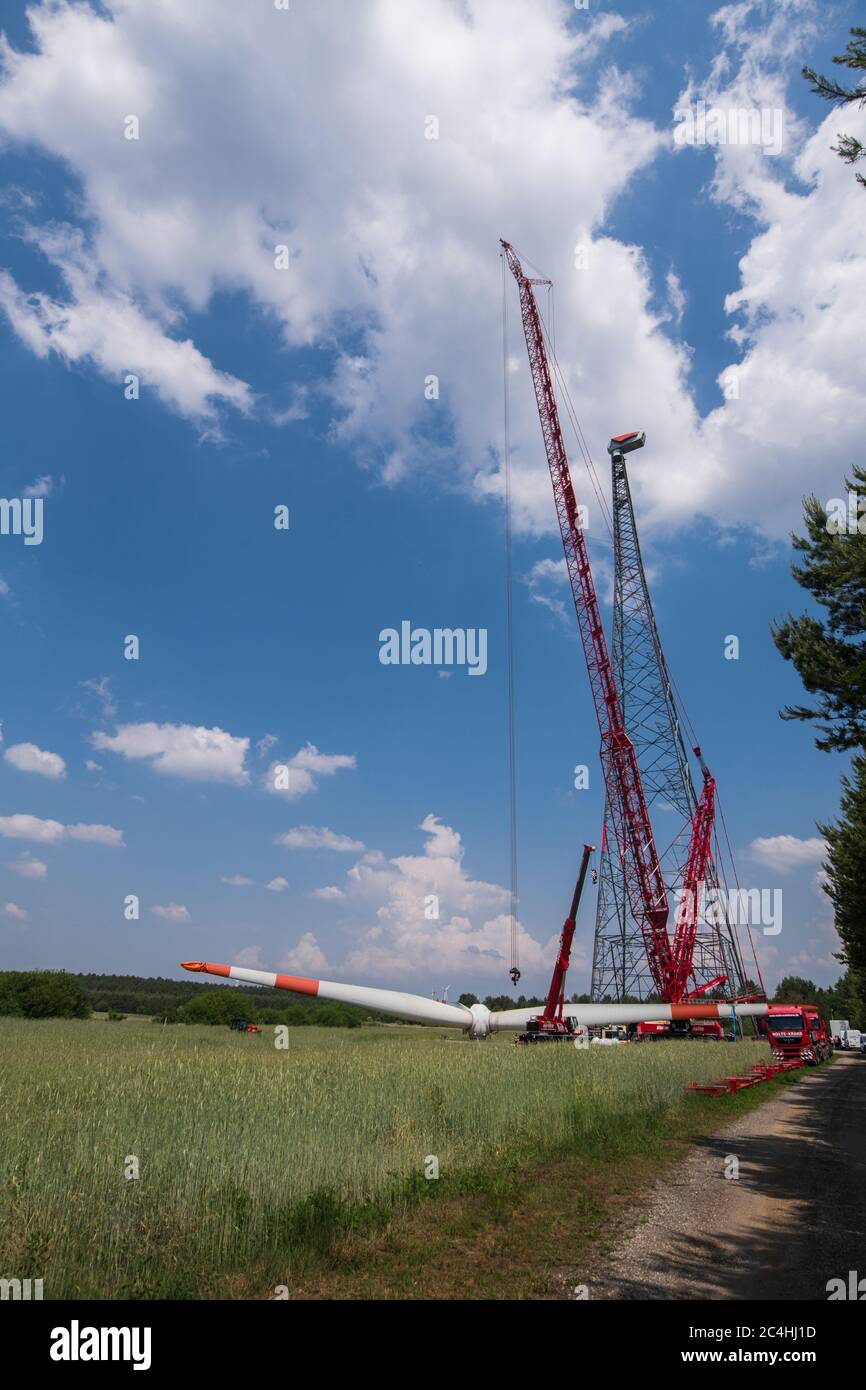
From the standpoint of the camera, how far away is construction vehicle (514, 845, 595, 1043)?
39031 millimetres

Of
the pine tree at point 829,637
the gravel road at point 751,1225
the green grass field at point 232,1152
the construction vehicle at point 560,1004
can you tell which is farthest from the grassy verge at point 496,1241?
the construction vehicle at point 560,1004

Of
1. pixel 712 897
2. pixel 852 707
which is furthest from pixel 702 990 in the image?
pixel 852 707

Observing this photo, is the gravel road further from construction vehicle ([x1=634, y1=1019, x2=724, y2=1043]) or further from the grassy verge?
construction vehicle ([x1=634, y1=1019, x2=724, y2=1043])

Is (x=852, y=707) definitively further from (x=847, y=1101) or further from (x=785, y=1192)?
(x=785, y=1192)

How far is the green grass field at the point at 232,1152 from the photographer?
7.10 m

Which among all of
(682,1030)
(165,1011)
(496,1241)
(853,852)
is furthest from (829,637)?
(165,1011)

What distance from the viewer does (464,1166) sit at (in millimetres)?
11594

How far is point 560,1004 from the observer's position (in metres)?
41.4

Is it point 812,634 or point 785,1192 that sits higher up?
point 812,634

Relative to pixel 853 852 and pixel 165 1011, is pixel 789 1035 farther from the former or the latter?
pixel 165 1011

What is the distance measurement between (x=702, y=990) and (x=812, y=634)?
4145 centimetres

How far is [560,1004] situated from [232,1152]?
117 ft

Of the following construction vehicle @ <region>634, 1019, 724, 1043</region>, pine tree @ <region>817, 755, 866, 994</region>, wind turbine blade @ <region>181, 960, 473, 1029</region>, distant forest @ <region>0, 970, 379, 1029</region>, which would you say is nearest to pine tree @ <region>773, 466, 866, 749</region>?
pine tree @ <region>817, 755, 866, 994</region>

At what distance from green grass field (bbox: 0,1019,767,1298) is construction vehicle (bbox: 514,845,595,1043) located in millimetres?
23630
